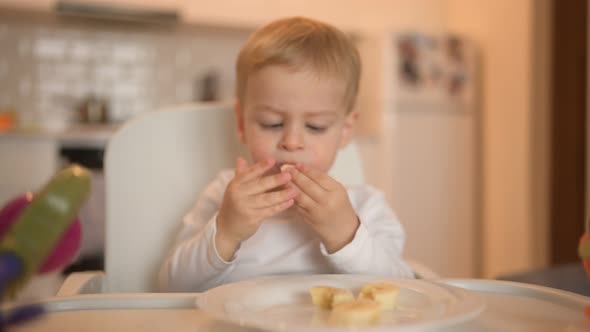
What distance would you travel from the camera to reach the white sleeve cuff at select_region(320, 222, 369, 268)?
2.60ft

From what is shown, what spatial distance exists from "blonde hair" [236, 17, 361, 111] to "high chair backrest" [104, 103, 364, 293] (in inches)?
5.5

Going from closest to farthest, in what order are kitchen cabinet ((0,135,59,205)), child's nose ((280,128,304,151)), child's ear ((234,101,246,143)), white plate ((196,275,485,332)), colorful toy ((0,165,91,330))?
colorful toy ((0,165,91,330)), white plate ((196,275,485,332)), child's nose ((280,128,304,151)), child's ear ((234,101,246,143)), kitchen cabinet ((0,135,59,205))

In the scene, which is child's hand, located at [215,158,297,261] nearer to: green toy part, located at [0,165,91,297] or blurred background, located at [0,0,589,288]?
green toy part, located at [0,165,91,297]

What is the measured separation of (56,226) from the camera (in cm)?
31

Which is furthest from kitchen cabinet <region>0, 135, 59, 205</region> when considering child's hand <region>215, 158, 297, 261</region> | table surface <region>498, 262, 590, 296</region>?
table surface <region>498, 262, 590, 296</region>

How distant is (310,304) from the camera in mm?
607

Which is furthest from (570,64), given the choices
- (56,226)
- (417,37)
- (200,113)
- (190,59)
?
(56,226)

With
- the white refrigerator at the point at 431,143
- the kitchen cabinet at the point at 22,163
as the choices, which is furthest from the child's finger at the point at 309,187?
the white refrigerator at the point at 431,143

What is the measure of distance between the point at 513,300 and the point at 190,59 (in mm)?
2974

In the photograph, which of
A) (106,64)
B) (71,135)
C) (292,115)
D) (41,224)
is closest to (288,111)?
(292,115)

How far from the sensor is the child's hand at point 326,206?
788 mm

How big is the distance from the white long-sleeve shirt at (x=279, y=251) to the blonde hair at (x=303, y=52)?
0.63ft

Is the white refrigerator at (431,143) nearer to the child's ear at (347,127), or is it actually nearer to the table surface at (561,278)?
the child's ear at (347,127)

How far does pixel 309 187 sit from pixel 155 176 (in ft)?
1.31
